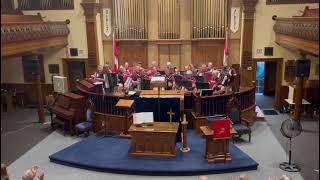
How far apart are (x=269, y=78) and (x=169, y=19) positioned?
16.7 feet

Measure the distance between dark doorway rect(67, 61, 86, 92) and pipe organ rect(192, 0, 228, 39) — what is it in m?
4.65

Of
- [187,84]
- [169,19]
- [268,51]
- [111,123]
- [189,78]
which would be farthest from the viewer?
[169,19]

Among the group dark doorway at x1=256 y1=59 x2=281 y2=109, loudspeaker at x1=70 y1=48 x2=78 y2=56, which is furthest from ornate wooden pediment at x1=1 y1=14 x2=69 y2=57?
dark doorway at x1=256 y1=59 x2=281 y2=109

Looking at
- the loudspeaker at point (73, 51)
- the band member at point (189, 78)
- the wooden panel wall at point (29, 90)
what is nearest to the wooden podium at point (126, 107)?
the band member at point (189, 78)

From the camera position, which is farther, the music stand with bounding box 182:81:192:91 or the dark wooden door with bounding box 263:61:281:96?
the dark wooden door with bounding box 263:61:281:96

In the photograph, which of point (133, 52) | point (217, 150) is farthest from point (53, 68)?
point (217, 150)

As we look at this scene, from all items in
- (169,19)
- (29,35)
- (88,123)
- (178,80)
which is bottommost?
(88,123)

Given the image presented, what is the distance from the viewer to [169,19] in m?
14.0

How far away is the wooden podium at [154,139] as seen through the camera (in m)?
8.41

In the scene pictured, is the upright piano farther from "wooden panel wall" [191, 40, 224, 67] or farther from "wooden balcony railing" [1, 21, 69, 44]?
"wooden panel wall" [191, 40, 224, 67]

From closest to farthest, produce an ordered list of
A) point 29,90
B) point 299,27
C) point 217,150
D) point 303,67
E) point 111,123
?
1. point 217,150
2. point 303,67
3. point 299,27
4. point 111,123
5. point 29,90

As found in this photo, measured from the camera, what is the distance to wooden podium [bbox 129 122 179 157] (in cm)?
841

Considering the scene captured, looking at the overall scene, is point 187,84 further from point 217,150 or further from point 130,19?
point 130,19

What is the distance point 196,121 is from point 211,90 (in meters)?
1.00
